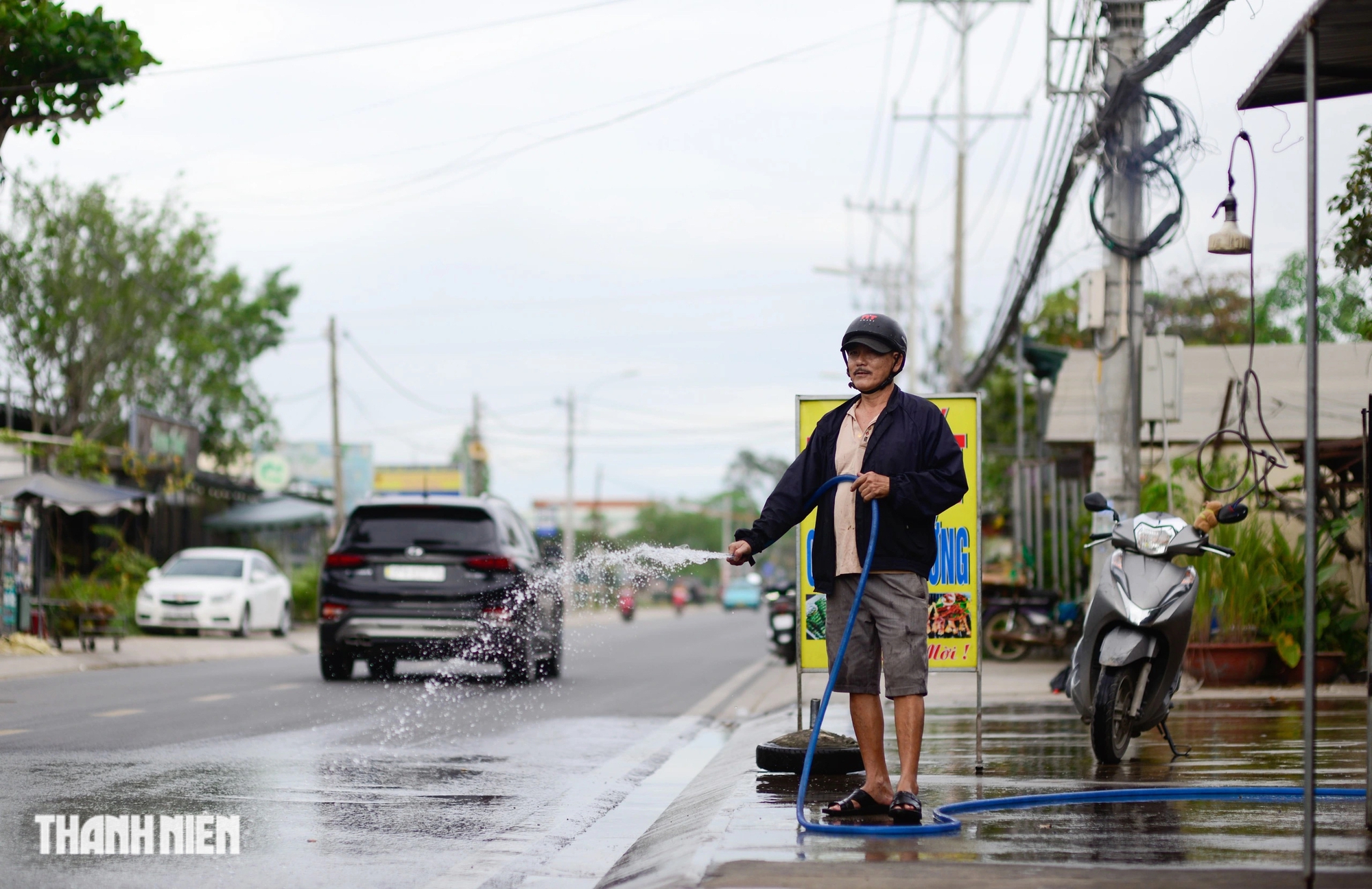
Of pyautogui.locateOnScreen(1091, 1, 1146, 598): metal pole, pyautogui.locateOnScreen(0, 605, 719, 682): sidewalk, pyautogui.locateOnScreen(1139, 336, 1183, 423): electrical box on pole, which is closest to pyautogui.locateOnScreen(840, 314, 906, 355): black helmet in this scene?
pyautogui.locateOnScreen(1091, 1, 1146, 598): metal pole

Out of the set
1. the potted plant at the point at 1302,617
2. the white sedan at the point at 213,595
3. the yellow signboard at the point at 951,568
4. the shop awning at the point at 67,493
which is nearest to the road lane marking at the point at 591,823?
the yellow signboard at the point at 951,568

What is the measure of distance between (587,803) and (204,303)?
36412mm

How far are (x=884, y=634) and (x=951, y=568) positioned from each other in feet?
8.53

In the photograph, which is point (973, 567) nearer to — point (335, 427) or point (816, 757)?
point (816, 757)

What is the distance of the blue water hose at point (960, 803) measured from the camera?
5535 millimetres

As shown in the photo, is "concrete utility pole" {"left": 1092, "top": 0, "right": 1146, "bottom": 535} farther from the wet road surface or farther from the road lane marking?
the road lane marking

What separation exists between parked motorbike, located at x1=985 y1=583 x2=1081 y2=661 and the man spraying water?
1172 centimetres

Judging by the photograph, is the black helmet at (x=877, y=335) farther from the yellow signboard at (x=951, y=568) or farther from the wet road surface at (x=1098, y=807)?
the yellow signboard at (x=951, y=568)

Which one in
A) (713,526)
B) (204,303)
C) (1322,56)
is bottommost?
(713,526)

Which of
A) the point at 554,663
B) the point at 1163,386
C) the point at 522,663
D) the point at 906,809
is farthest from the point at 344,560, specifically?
the point at 906,809

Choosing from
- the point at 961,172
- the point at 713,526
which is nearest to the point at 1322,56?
the point at 961,172

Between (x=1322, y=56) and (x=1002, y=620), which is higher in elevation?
(x=1322, y=56)

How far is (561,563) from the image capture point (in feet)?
50.0

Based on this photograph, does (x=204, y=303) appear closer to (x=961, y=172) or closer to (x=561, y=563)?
(x=961, y=172)
